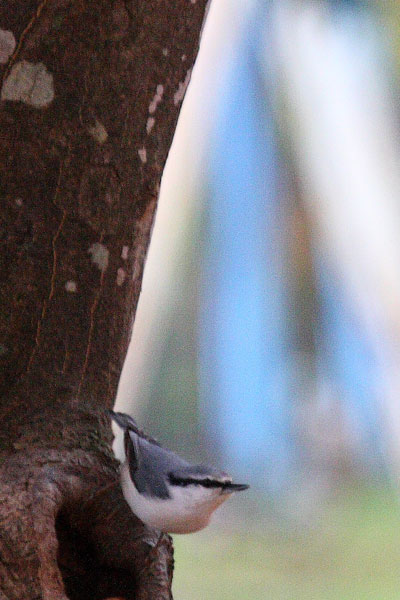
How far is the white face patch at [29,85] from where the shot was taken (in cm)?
140

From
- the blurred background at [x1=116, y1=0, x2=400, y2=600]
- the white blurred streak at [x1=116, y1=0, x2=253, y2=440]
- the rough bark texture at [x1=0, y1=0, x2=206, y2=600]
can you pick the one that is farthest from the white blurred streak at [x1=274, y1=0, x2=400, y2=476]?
the rough bark texture at [x1=0, y1=0, x2=206, y2=600]

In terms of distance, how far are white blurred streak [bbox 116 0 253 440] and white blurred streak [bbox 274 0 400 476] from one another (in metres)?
0.33

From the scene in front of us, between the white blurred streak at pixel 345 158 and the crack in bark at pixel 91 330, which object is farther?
the white blurred streak at pixel 345 158

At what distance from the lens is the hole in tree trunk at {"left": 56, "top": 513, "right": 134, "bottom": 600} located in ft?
4.74

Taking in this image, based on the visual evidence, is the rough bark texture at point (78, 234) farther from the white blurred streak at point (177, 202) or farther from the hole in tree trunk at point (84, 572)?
the white blurred streak at point (177, 202)

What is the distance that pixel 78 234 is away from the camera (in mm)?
1492

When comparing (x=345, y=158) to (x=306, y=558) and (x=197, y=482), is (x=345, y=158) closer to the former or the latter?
(x=306, y=558)

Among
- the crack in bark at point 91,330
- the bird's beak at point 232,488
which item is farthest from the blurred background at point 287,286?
the bird's beak at point 232,488

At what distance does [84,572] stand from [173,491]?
0.24 meters

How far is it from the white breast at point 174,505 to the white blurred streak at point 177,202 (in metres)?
2.07

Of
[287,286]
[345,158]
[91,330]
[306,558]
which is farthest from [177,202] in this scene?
[91,330]

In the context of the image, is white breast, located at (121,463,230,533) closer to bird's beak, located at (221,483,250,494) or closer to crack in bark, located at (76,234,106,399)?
bird's beak, located at (221,483,250,494)

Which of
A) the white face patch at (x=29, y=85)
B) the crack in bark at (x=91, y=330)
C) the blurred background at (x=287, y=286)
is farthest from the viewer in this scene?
the blurred background at (x=287, y=286)

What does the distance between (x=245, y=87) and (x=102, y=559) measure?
2972 mm
